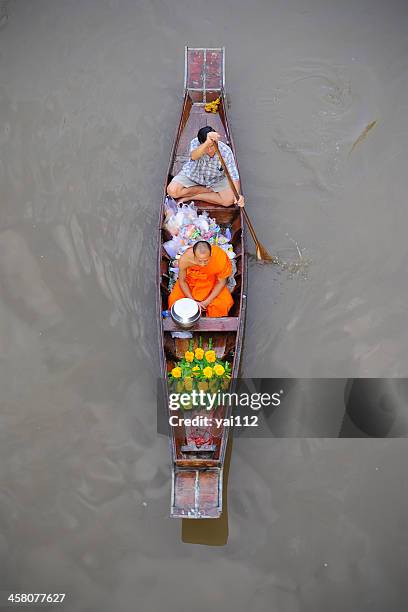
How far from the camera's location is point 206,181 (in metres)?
6.44

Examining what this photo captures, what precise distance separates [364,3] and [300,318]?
4623 mm

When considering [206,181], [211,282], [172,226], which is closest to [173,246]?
[172,226]

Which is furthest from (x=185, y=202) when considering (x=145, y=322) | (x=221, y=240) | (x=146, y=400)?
(x=146, y=400)

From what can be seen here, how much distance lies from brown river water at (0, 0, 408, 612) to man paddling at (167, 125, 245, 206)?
0.72 meters

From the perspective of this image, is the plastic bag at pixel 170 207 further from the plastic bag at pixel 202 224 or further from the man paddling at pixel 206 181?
the plastic bag at pixel 202 224

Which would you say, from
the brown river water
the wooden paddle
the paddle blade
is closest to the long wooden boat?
the wooden paddle

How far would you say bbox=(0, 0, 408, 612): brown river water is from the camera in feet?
18.0

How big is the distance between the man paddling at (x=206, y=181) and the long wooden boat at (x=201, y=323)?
9 centimetres

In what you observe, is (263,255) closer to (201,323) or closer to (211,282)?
(211,282)

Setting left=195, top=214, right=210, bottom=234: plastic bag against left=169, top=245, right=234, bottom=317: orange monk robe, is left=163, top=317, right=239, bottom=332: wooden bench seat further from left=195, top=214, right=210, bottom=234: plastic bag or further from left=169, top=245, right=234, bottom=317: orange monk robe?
left=195, top=214, right=210, bottom=234: plastic bag

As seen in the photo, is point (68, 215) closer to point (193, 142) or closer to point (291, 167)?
point (193, 142)


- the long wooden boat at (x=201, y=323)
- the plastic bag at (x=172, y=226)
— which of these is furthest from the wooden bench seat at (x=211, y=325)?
the plastic bag at (x=172, y=226)

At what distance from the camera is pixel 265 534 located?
18.3ft

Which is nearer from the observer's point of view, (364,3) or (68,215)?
(68,215)
